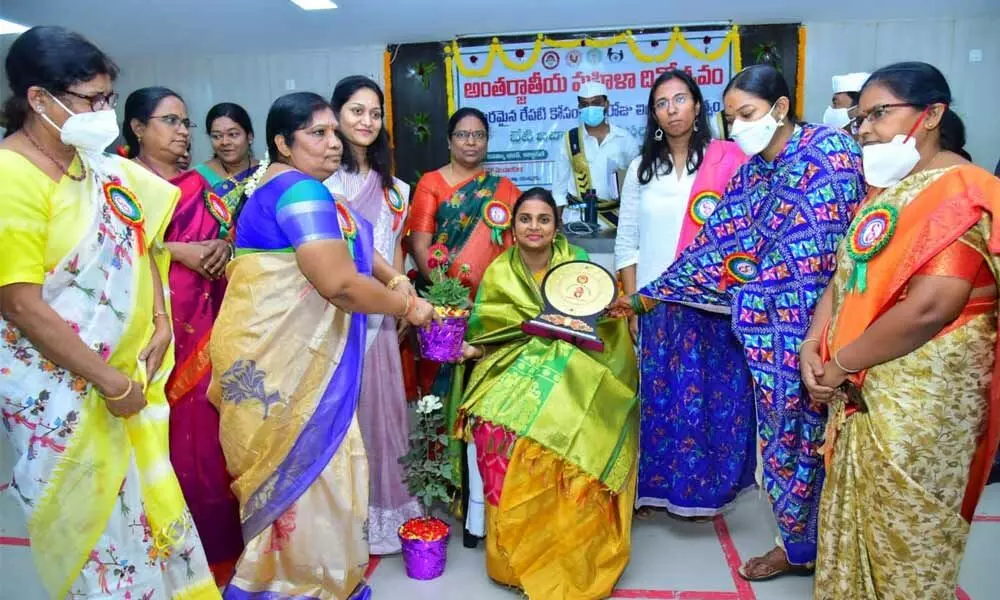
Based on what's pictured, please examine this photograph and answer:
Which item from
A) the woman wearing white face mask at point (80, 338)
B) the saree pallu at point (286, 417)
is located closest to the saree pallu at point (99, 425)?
the woman wearing white face mask at point (80, 338)

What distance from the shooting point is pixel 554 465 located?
2.54 metres

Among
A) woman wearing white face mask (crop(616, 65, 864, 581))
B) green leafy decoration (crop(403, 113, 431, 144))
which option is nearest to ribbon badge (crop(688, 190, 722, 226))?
woman wearing white face mask (crop(616, 65, 864, 581))

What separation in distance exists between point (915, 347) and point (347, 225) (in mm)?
1789

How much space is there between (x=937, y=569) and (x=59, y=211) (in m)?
2.50

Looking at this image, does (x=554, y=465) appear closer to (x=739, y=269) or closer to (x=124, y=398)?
(x=739, y=269)

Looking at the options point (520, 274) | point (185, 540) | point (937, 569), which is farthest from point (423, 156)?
point (937, 569)

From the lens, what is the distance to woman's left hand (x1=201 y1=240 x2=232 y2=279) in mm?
2760

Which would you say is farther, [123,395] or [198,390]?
[198,390]

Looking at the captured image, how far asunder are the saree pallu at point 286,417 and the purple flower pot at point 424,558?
0.43m

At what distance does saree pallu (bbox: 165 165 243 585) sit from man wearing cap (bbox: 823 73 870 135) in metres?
3.27

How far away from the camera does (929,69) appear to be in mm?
1942

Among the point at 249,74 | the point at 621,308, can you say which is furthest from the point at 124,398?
the point at 249,74

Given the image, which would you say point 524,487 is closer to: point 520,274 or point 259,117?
point 520,274

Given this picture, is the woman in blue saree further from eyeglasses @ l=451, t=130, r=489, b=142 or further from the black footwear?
eyeglasses @ l=451, t=130, r=489, b=142
